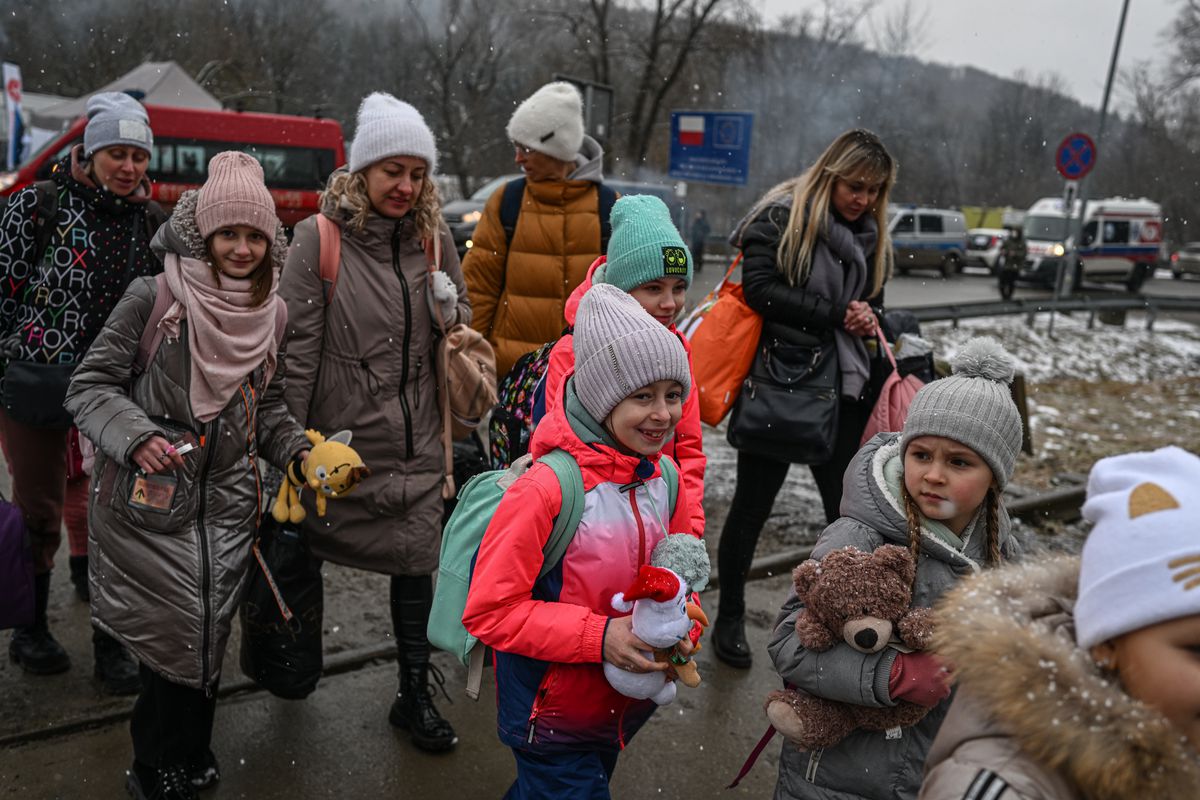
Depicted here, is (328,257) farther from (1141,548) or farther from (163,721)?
(1141,548)

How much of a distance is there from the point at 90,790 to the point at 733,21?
31187mm

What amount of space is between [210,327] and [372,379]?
2.20 feet

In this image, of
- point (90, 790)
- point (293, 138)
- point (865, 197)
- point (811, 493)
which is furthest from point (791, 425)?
point (293, 138)

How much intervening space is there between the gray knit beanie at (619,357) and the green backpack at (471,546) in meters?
0.17

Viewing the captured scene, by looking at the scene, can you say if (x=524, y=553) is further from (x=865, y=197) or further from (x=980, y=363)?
(x=865, y=197)

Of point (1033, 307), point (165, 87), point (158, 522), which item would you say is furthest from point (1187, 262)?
point (158, 522)

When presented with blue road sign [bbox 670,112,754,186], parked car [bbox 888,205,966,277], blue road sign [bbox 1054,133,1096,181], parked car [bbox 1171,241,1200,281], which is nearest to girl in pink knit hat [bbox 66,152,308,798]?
blue road sign [bbox 670,112,754,186]

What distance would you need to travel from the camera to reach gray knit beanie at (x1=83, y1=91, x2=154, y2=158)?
3578 millimetres

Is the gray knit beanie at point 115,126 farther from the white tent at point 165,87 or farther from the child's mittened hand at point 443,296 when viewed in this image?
the white tent at point 165,87

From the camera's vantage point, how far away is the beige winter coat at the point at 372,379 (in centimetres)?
329

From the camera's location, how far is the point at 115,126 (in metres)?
3.60

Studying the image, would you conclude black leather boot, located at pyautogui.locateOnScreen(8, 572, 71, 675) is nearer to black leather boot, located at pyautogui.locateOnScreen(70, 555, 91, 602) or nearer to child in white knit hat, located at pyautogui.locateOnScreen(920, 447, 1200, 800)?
black leather boot, located at pyautogui.locateOnScreen(70, 555, 91, 602)


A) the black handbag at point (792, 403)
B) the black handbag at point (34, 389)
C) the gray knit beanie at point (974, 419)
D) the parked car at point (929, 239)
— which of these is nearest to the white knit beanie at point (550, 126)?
the black handbag at point (792, 403)

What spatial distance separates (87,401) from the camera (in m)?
2.72
